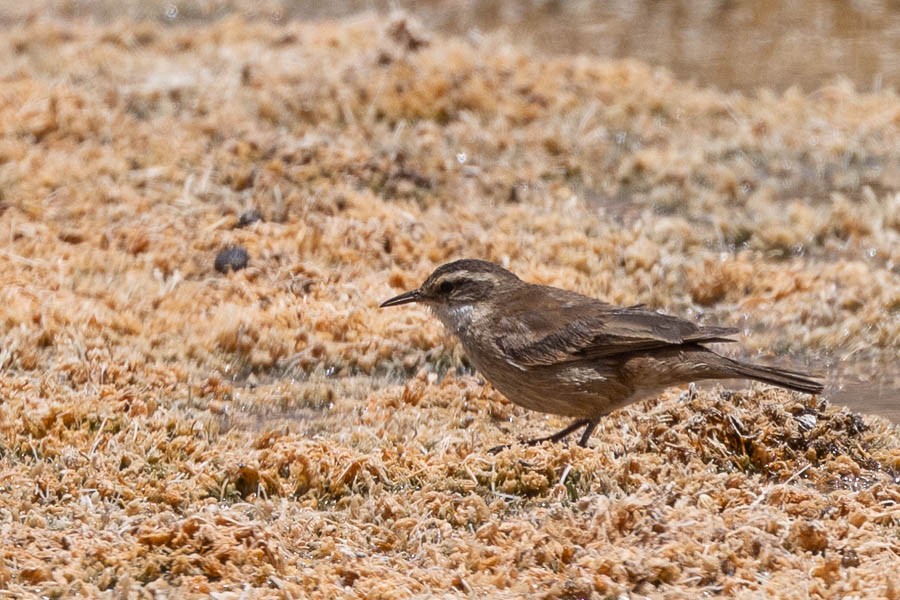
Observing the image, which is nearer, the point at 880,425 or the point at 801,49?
the point at 880,425

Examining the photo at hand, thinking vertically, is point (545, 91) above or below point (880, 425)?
above

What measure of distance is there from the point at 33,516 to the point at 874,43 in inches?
429

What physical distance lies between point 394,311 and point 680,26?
7848mm

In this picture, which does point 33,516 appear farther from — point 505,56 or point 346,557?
point 505,56

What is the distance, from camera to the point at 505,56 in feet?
40.4

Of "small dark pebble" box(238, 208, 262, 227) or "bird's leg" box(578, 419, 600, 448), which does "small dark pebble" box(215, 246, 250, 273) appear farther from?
"bird's leg" box(578, 419, 600, 448)

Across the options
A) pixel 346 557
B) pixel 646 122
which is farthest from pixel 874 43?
pixel 346 557

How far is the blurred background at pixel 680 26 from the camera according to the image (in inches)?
522

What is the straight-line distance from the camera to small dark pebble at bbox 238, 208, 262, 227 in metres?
9.34

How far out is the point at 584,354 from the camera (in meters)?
6.64

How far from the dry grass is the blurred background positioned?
0.97 meters

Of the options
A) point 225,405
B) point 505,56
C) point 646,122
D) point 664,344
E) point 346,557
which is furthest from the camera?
point 505,56

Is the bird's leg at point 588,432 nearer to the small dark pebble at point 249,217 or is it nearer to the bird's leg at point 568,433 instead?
the bird's leg at point 568,433

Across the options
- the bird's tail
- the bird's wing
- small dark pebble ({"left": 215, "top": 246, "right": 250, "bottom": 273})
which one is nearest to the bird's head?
the bird's wing
